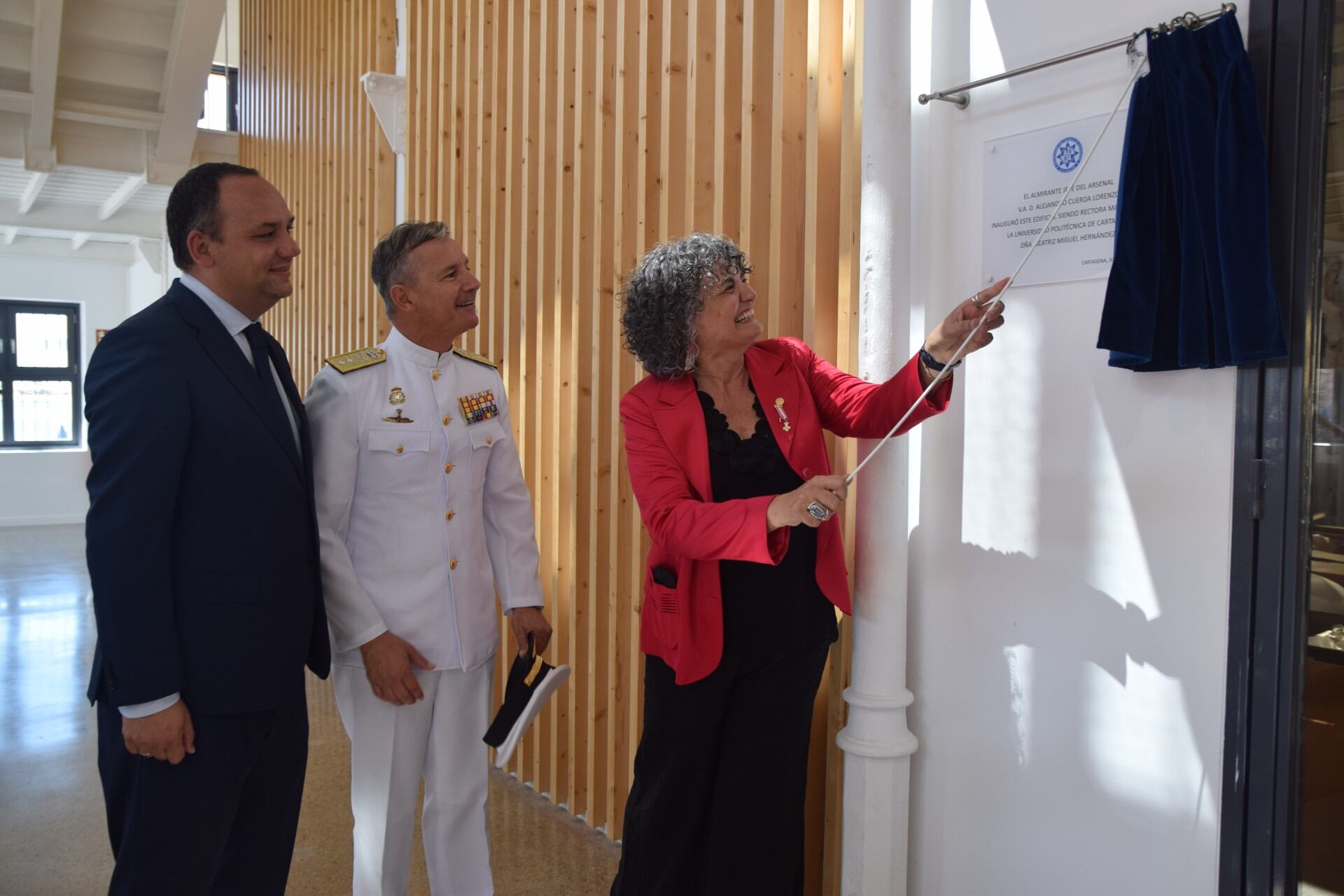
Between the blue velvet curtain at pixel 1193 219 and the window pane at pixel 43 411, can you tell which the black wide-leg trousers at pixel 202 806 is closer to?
the blue velvet curtain at pixel 1193 219

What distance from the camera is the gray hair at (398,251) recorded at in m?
Answer: 2.38

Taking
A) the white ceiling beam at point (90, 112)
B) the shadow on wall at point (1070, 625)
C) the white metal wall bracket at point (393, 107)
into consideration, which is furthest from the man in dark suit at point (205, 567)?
the white ceiling beam at point (90, 112)

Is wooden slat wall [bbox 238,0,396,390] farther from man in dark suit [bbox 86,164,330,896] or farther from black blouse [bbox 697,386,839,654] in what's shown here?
black blouse [bbox 697,386,839,654]

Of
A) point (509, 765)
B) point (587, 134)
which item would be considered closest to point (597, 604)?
point (509, 765)

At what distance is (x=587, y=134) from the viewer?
11.6 ft

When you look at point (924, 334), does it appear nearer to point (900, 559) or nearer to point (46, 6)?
point (900, 559)

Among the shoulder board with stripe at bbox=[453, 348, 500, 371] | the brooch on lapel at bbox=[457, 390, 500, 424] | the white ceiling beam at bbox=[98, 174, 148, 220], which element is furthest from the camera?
the white ceiling beam at bbox=[98, 174, 148, 220]

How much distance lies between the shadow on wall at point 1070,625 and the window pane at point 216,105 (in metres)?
10.7

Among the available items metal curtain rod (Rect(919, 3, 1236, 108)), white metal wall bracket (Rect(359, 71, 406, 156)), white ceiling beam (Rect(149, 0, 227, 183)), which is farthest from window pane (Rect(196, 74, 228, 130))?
metal curtain rod (Rect(919, 3, 1236, 108))

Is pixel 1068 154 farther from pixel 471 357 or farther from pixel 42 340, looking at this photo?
pixel 42 340

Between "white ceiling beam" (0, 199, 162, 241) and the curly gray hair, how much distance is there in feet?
37.3

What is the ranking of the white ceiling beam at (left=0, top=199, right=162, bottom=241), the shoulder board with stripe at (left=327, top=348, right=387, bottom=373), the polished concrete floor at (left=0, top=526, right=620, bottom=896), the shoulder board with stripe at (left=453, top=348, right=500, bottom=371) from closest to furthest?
1. the shoulder board with stripe at (left=327, top=348, right=387, bottom=373)
2. the shoulder board with stripe at (left=453, top=348, right=500, bottom=371)
3. the polished concrete floor at (left=0, top=526, right=620, bottom=896)
4. the white ceiling beam at (left=0, top=199, right=162, bottom=241)

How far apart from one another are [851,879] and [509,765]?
6.95ft

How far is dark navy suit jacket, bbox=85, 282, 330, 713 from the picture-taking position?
1724mm
